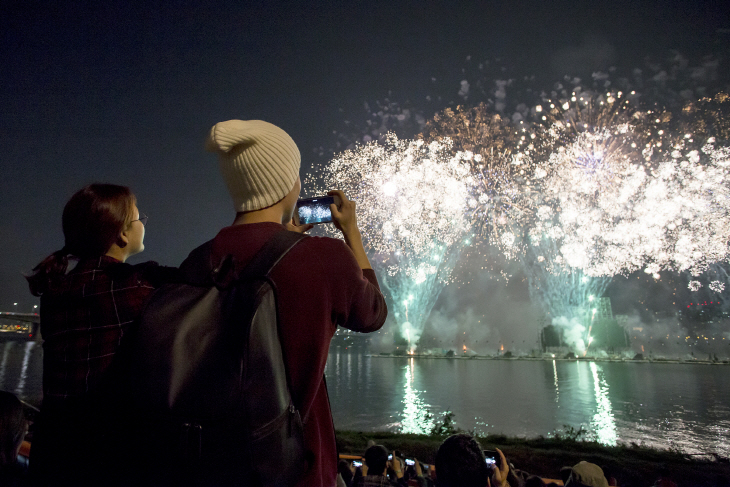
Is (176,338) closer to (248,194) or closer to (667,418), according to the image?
(248,194)

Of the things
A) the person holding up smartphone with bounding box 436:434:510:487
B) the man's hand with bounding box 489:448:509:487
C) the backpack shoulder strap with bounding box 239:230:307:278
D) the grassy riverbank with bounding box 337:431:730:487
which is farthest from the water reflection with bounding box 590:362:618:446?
the backpack shoulder strap with bounding box 239:230:307:278

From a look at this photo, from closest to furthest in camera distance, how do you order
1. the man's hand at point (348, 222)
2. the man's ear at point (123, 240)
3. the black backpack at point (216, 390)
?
the black backpack at point (216, 390)
the man's ear at point (123, 240)
the man's hand at point (348, 222)

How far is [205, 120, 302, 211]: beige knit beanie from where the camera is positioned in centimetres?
151

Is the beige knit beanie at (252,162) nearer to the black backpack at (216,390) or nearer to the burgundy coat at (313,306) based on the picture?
the burgundy coat at (313,306)

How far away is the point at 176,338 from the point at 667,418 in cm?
3043

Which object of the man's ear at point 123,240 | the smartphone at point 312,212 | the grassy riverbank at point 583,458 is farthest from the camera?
the grassy riverbank at point 583,458

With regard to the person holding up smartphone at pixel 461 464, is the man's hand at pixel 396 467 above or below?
below

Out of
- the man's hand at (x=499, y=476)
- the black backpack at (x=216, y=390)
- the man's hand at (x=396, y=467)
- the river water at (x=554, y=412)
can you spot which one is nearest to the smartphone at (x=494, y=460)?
the man's hand at (x=499, y=476)

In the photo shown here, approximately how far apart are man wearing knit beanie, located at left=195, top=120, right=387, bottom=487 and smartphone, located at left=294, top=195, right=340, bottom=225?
257 millimetres

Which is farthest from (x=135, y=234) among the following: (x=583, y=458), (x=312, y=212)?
(x=583, y=458)

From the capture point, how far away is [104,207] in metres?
1.60

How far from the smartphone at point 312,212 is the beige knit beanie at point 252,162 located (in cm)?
47

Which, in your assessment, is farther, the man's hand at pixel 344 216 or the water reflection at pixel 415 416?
the water reflection at pixel 415 416

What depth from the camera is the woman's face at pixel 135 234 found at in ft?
5.57
